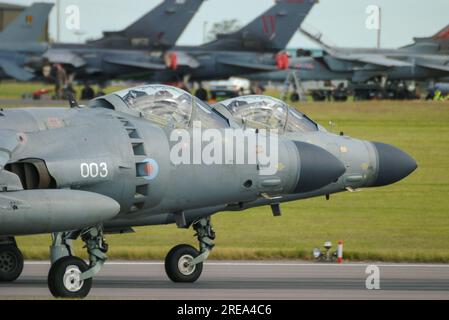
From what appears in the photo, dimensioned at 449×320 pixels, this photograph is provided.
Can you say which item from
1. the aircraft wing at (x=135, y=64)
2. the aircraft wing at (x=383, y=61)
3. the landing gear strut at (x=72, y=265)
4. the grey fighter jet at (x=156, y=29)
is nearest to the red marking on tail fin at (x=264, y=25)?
the grey fighter jet at (x=156, y=29)

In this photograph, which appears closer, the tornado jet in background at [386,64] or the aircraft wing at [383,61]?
the tornado jet in background at [386,64]

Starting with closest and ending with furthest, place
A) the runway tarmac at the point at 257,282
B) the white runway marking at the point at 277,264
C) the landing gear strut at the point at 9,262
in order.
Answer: the runway tarmac at the point at 257,282, the landing gear strut at the point at 9,262, the white runway marking at the point at 277,264

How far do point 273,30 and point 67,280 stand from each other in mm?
55169

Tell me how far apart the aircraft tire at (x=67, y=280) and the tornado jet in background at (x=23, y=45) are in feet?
165

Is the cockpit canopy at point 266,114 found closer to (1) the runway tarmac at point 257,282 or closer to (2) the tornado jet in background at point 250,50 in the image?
(1) the runway tarmac at point 257,282

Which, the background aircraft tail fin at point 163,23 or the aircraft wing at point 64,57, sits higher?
the background aircraft tail fin at point 163,23

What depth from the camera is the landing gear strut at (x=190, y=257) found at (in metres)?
16.6

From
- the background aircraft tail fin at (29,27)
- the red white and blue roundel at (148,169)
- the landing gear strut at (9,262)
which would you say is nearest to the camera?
the red white and blue roundel at (148,169)

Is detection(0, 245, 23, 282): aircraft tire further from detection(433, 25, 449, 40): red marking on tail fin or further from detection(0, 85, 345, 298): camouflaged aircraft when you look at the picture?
detection(433, 25, 449, 40): red marking on tail fin

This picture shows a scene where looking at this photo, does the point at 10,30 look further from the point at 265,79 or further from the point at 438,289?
the point at 438,289

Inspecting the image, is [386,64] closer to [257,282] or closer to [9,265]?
[257,282]

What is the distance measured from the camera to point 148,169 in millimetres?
15016

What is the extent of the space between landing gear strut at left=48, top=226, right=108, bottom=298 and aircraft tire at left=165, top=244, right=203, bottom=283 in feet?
A: 6.19
